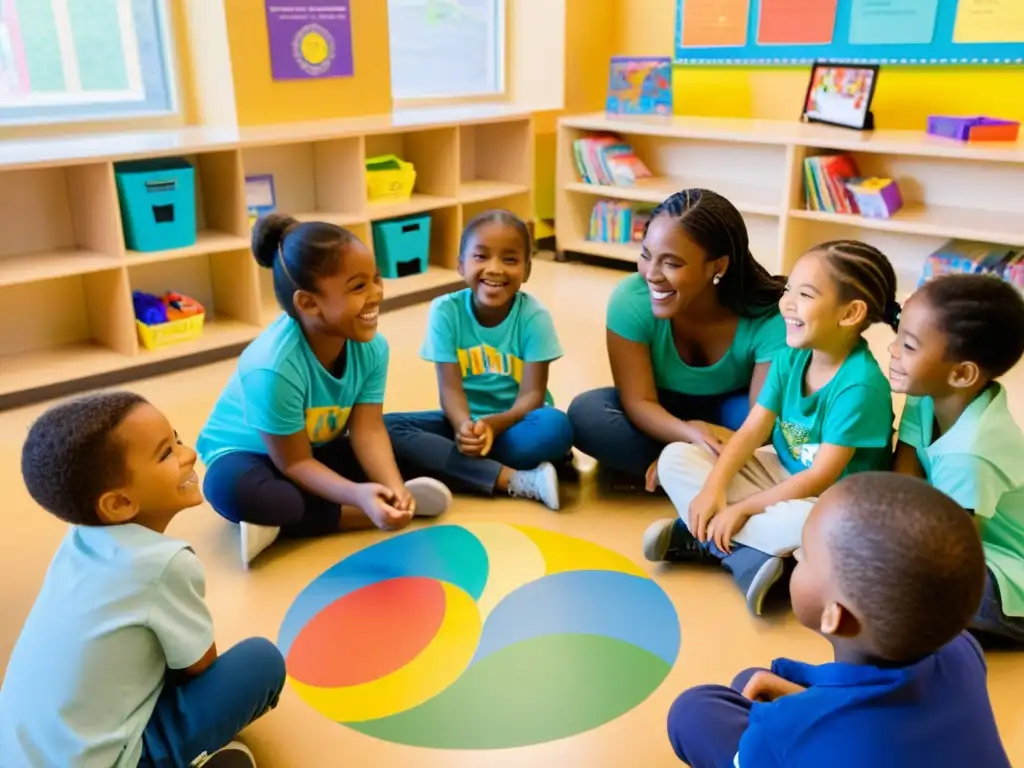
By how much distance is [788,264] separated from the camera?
12.8 ft

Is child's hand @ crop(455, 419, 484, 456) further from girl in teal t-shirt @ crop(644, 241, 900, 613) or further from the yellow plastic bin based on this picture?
the yellow plastic bin

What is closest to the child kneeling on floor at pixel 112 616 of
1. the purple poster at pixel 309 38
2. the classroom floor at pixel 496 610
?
the classroom floor at pixel 496 610

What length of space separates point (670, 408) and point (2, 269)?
2.09 meters

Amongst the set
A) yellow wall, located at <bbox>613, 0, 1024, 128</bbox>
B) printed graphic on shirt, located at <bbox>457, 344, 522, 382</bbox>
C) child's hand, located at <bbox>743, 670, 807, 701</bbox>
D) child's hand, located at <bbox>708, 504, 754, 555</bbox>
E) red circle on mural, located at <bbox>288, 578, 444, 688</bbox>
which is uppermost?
yellow wall, located at <bbox>613, 0, 1024, 128</bbox>

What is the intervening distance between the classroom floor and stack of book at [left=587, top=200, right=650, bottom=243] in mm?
1882

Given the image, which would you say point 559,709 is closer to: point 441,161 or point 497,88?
point 441,161

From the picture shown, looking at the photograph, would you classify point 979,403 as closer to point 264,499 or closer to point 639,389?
point 639,389

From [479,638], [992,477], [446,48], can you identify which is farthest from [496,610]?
[446,48]

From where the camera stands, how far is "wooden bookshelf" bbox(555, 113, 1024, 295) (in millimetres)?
3473

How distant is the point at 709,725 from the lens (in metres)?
1.24

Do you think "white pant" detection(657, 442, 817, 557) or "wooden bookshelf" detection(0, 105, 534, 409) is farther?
"wooden bookshelf" detection(0, 105, 534, 409)

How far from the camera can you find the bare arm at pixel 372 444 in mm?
2047

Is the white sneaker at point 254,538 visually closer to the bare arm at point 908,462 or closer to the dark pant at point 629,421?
the dark pant at point 629,421

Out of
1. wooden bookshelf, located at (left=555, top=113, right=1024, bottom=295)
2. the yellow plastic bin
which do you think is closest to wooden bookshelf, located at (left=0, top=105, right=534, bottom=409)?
the yellow plastic bin
